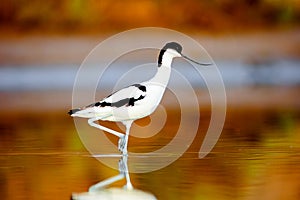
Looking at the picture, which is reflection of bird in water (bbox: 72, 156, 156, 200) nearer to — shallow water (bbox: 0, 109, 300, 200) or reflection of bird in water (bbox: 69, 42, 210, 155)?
shallow water (bbox: 0, 109, 300, 200)

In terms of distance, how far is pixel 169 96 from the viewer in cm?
1067

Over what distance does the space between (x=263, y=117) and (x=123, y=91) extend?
2733 mm

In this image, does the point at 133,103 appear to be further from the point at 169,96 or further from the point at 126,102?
the point at 169,96

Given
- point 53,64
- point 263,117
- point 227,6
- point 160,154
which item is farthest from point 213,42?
point 160,154

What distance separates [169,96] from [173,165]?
561 cm

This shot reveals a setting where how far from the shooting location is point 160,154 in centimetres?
558

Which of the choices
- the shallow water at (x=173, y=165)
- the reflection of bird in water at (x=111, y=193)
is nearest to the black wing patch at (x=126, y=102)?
the shallow water at (x=173, y=165)

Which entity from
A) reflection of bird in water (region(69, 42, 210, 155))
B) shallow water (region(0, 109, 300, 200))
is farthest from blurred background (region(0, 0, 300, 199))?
reflection of bird in water (region(69, 42, 210, 155))

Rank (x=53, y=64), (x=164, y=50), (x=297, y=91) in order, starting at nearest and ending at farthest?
1. (x=164, y=50)
2. (x=297, y=91)
3. (x=53, y=64)

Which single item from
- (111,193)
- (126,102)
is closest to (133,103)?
(126,102)

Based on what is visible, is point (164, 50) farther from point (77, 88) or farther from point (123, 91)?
point (77, 88)

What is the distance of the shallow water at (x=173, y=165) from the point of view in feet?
14.0

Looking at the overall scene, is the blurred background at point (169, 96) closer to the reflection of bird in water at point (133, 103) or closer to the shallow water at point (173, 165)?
the shallow water at point (173, 165)

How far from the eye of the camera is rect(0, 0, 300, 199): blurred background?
4562mm
